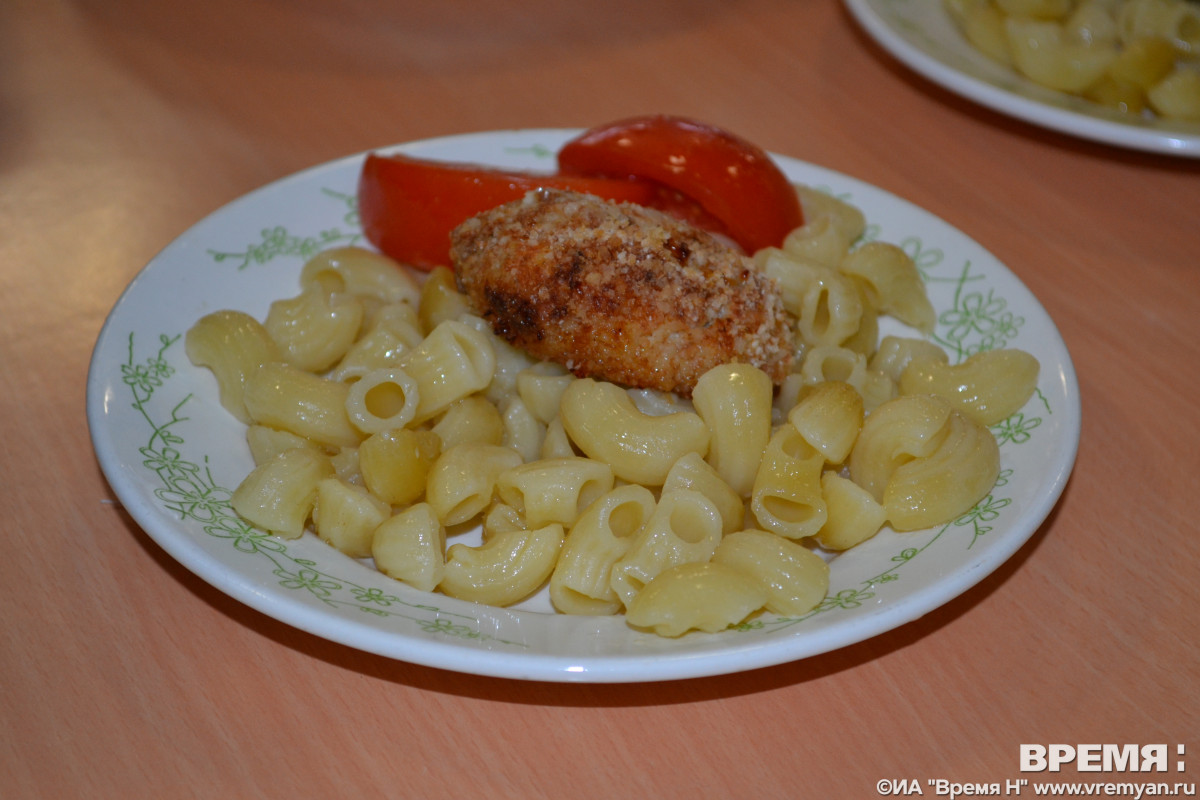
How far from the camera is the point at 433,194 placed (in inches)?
81.4

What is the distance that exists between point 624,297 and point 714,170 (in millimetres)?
471

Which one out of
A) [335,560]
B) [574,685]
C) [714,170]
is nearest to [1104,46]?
[714,170]

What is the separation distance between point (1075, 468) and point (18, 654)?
1.72 meters

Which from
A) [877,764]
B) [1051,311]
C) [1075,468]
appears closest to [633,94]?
[1051,311]

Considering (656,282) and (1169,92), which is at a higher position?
(1169,92)

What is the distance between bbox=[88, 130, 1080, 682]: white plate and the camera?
128 cm

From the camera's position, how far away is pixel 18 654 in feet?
4.82

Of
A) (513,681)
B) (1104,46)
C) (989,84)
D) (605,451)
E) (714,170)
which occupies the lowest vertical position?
(513,681)

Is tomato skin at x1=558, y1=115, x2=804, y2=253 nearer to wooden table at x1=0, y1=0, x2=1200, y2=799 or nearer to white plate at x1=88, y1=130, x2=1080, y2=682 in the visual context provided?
white plate at x1=88, y1=130, x2=1080, y2=682

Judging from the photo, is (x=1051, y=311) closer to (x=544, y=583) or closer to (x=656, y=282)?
(x=656, y=282)

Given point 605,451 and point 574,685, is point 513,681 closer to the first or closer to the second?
point 574,685

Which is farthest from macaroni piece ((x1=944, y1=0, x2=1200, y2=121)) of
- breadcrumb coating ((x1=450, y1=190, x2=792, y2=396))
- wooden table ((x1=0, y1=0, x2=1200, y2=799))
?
breadcrumb coating ((x1=450, y1=190, x2=792, y2=396))

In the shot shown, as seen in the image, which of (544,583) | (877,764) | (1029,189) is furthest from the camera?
(1029,189)

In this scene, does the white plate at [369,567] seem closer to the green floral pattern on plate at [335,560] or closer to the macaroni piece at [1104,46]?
the green floral pattern on plate at [335,560]
